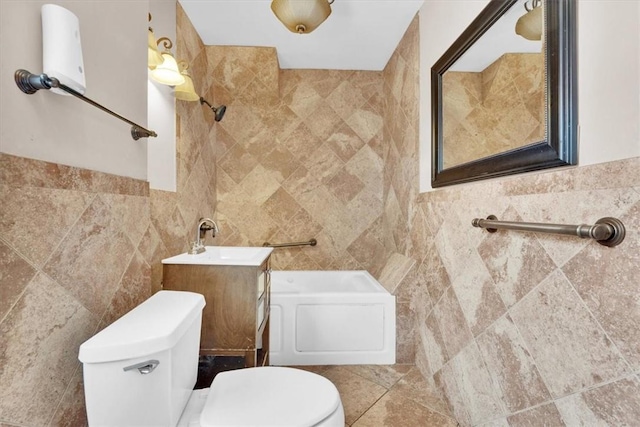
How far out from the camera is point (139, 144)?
130cm

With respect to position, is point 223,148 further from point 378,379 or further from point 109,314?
point 378,379

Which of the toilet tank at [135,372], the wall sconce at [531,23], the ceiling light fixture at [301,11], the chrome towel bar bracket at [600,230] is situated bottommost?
the toilet tank at [135,372]

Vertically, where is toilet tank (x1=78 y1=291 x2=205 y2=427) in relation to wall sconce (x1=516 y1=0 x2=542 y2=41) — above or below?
below

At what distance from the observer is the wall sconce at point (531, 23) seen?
1.06 metres

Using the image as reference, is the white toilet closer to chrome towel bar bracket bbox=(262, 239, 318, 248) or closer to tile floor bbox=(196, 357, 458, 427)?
tile floor bbox=(196, 357, 458, 427)

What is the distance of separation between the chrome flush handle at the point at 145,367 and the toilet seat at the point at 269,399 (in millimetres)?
244

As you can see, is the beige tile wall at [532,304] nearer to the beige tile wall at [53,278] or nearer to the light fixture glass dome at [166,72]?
the beige tile wall at [53,278]

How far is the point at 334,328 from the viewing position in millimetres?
2189

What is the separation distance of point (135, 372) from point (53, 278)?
0.36 meters

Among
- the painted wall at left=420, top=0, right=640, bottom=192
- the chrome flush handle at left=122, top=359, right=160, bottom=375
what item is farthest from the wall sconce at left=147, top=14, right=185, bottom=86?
the painted wall at left=420, top=0, right=640, bottom=192

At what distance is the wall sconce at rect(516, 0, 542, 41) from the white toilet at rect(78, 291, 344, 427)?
4.86ft

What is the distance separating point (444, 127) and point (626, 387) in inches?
56.2

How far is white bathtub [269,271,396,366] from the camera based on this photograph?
218cm

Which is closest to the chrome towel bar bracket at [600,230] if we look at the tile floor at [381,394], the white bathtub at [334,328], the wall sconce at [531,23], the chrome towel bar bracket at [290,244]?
the wall sconce at [531,23]
